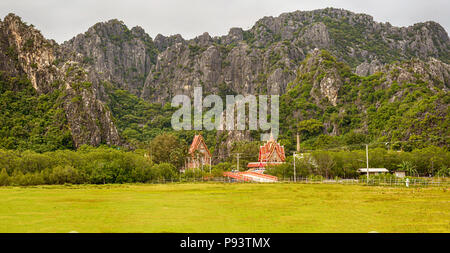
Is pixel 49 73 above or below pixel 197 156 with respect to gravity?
above

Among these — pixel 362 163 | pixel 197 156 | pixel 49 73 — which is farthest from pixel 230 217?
pixel 49 73

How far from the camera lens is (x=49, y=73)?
128875 millimetres

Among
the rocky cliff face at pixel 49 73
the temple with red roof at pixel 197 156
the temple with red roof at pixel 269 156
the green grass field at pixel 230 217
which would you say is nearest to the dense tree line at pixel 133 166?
the temple with red roof at pixel 197 156

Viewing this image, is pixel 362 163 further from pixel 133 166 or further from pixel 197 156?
pixel 197 156

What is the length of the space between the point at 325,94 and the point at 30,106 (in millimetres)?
93101

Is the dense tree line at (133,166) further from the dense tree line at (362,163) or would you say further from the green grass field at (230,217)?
the green grass field at (230,217)

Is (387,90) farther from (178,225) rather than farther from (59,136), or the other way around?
(178,225)

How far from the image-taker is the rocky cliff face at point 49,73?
12375 centimetres

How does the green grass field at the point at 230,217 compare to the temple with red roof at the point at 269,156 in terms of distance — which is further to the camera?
the temple with red roof at the point at 269,156

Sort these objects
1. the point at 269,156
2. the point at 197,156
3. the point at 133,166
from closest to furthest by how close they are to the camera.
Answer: the point at 133,166 → the point at 269,156 → the point at 197,156

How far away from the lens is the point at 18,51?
12938 centimetres

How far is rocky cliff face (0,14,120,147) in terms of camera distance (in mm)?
123750

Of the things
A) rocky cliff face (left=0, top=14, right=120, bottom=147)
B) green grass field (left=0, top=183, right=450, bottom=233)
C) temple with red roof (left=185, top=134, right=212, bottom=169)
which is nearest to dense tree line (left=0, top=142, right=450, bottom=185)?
temple with red roof (left=185, top=134, right=212, bottom=169)

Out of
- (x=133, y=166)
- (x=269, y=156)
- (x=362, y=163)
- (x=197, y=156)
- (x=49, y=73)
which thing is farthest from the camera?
(x=49, y=73)
